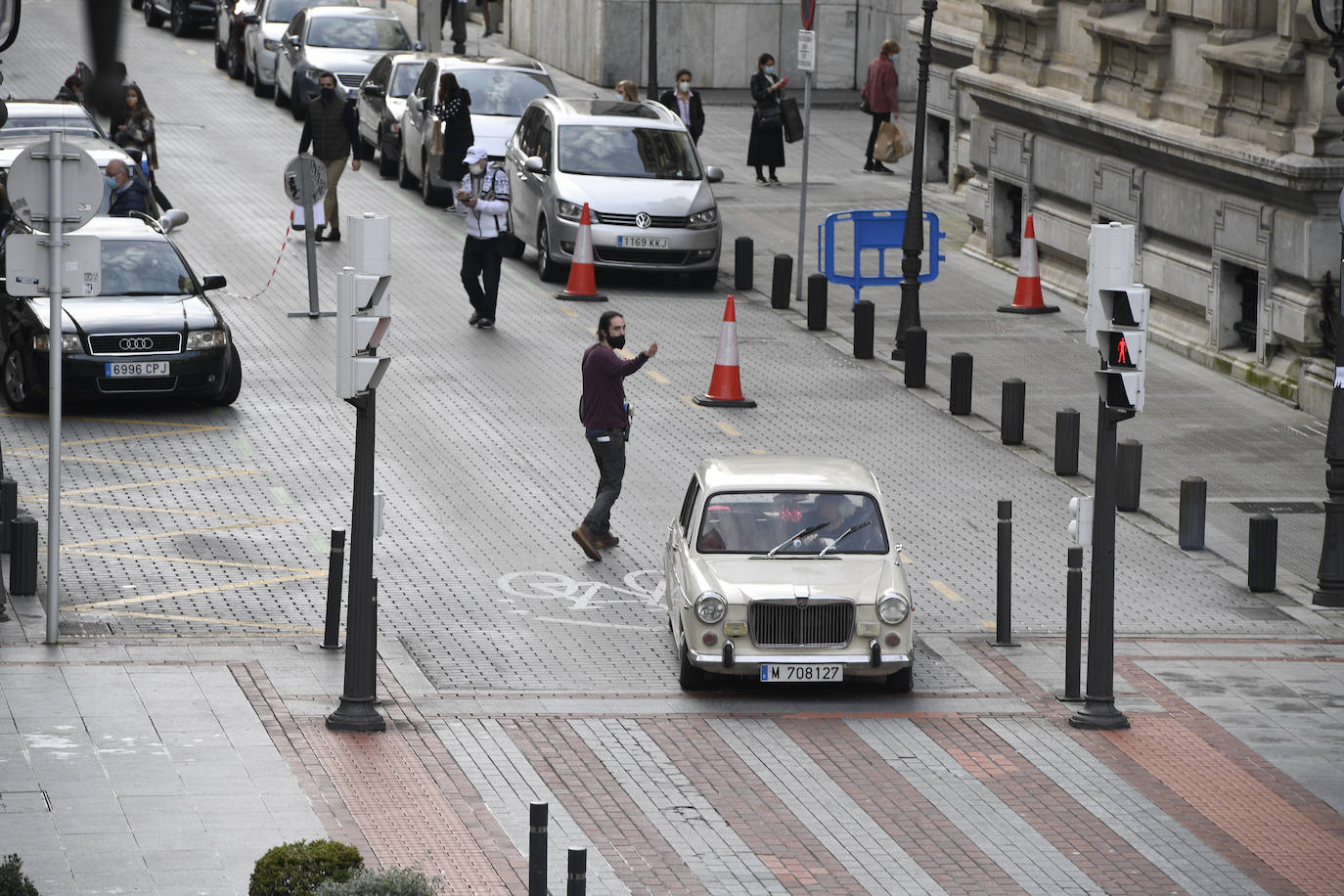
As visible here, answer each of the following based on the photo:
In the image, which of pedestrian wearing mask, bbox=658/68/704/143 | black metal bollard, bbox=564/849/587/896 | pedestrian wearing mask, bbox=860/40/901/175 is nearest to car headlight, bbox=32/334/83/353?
black metal bollard, bbox=564/849/587/896

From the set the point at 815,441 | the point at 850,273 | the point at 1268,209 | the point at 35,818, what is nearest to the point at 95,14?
the point at 35,818

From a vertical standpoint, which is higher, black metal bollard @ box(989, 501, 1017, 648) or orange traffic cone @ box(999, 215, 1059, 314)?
orange traffic cone @ box(999, 215, 1059, 314)

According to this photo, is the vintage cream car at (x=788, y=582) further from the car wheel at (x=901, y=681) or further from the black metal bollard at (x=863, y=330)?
the black metal bollard at (x=863, y=330)

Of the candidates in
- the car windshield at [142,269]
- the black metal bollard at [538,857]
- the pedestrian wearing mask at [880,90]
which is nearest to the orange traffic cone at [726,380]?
the car windshield at [142,269]

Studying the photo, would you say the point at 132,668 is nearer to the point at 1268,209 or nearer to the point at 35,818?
the point at 35,818

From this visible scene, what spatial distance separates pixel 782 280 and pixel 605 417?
32.2 ft

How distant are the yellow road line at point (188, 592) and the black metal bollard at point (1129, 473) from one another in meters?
6.83

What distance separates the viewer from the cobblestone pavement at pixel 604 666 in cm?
925

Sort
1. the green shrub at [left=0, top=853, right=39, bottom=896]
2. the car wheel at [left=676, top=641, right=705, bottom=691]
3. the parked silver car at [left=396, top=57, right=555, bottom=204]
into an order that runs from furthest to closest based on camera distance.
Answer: the parked silver car at [left=396, top=57, right=555, bottom=204], the car wheel at [left=676, top=641, right=705, bottom=691], the green shrub at [left=0, top=853, right=39, bottom=896]

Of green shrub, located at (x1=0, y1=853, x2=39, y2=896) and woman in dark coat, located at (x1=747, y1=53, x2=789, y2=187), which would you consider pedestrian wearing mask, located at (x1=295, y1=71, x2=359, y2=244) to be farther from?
green shrub, located at (x1=0, y1=853, x2=39, y2=896)

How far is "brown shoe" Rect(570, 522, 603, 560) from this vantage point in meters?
14.5

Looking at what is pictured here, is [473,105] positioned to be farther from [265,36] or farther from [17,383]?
[17,383]

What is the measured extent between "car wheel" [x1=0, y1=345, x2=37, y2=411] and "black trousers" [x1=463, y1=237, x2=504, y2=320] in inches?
212

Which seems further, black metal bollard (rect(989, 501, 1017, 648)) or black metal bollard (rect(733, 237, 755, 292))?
black metal bollard (rect(733, 237, 755, 292))
